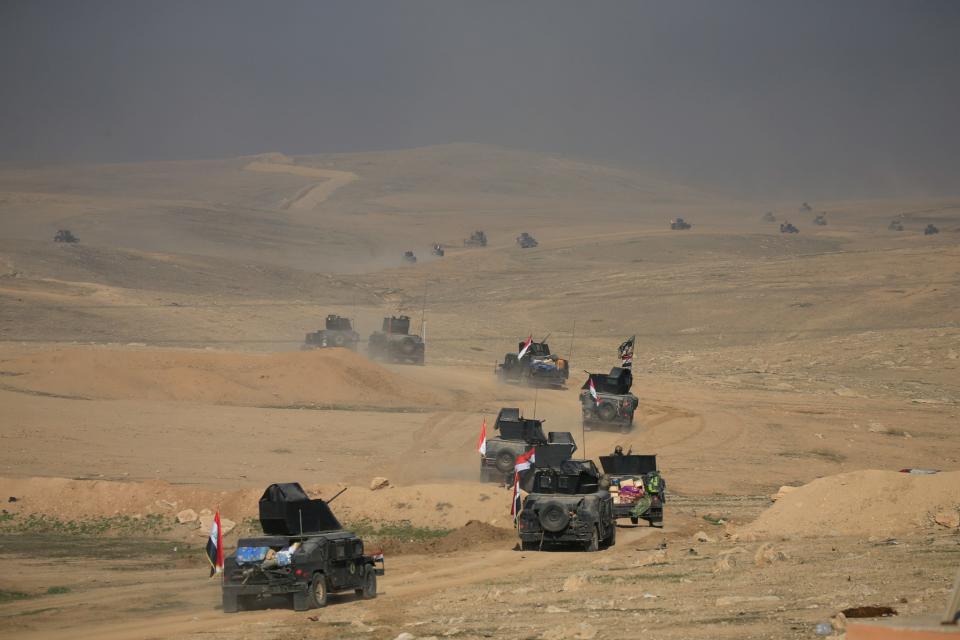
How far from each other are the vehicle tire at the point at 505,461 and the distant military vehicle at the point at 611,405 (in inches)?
316

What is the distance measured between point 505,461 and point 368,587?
11.6 m

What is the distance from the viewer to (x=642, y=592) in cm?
1293

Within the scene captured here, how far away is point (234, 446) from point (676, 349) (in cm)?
3218

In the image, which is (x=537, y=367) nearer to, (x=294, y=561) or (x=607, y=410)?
(x=607, y=410)

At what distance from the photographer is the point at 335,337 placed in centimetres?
5019

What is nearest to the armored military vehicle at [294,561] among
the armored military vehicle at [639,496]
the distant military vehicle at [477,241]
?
the armored military vehicle at [639,496]

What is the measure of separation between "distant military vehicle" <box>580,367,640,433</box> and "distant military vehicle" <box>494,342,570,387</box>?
7.49 metres

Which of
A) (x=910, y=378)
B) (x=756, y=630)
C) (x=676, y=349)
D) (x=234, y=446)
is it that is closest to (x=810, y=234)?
(x=676, y=349)

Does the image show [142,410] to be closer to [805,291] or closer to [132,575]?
[132,575]

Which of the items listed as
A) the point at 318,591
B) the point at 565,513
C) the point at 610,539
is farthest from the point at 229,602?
the point at 610,539

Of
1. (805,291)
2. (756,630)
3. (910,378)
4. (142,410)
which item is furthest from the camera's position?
(805,291)

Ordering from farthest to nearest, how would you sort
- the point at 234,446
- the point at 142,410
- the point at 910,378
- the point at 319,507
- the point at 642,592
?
1. the point at 910,378
2. the point at 142,410
3. the point at 234,446
4. the point at 319,507
5. the point at 642,592

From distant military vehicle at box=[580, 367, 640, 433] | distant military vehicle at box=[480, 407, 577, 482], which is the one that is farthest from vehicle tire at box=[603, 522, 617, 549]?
distant military vehicle at box=[580, 367, 640, 433]

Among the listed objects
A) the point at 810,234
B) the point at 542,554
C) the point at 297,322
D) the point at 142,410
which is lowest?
the point at 542,554
